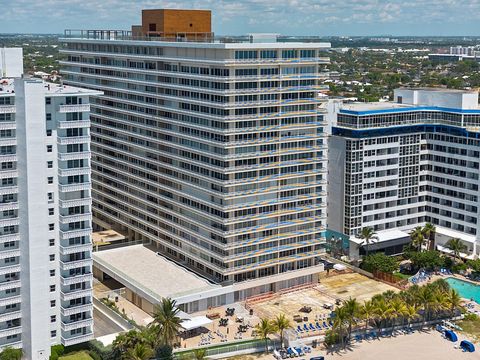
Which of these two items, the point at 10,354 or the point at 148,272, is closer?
the point at 10,354

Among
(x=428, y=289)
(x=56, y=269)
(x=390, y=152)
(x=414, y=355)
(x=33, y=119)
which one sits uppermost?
(x=33, y=119)

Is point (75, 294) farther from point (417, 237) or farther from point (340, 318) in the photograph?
point (417, 237)

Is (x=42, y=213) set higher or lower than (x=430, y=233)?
higher

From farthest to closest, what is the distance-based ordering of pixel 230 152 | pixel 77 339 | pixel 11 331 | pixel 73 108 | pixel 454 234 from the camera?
pixel 454 234
pixel 230 152
pixel 77 339
pixel 11 331
pixel 73 108

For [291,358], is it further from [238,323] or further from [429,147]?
[429,147]

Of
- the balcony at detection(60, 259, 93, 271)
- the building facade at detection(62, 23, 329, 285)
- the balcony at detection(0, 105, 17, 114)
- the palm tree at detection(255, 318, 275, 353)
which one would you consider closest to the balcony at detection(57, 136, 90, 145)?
the balcony at detection(0, 105, 17, 114)

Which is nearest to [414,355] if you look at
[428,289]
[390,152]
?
[428,289]

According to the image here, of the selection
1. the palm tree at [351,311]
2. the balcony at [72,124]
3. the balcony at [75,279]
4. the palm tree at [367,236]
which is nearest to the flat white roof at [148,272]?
the balcony at [75,279]

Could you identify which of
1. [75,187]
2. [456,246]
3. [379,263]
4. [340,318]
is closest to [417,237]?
[456,246]
